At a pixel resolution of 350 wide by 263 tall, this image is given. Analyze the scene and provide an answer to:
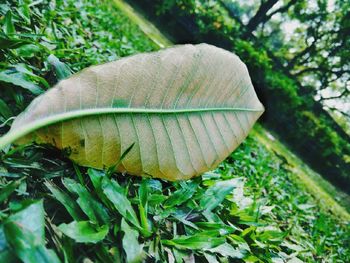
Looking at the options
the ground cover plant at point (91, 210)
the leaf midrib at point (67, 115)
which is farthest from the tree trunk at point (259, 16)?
the leaf midrib at point (67, 115)

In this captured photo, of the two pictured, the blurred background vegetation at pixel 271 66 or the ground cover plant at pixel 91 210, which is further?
the blurred background vegetation at pixel 271 66

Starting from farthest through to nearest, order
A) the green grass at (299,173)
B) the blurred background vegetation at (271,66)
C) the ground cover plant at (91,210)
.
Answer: the blurred background vegetation at (271,66), the green grass at (299,173), the ground cover plant at (91,210)

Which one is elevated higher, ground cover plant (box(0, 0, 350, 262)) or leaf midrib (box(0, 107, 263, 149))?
leaf midrib (box(0, 107, 263, 149))

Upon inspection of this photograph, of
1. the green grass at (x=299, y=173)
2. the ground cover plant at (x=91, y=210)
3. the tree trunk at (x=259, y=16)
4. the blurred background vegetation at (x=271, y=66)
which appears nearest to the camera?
the ground cover plant at (x=91, y=210)

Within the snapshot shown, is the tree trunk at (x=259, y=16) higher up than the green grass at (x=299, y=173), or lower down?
higher up

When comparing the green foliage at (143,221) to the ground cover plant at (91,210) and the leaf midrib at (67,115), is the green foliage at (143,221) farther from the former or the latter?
the leaf midrib at (67,115)

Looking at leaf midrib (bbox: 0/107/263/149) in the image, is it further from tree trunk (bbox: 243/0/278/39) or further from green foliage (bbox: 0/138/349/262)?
tree trunk (bbox: 243/0/278/39)

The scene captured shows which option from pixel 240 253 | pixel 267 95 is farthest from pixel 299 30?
pixel 240 253

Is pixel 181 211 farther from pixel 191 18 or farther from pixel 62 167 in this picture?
pixel 191 18

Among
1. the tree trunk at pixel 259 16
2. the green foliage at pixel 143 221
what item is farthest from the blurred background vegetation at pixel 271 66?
the green foliage at pixel 143 221

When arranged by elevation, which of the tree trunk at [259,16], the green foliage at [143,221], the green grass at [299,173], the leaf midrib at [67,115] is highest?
the tree trunk at [259,16]

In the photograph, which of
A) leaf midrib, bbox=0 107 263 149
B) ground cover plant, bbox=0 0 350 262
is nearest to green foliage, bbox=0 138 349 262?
ground cover plant, bbox=0 0 350 262
